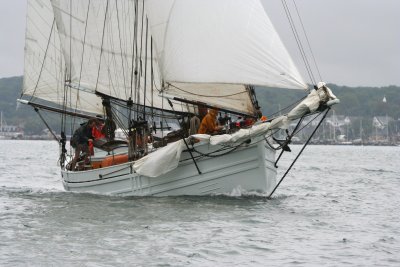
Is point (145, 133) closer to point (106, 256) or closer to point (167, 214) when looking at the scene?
point (167, 214)

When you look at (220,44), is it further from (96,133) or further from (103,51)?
(96,133)

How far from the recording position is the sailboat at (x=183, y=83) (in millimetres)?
23969

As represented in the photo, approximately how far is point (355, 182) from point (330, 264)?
95.2ft

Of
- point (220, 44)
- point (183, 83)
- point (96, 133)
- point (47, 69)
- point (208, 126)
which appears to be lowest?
point (96, 133)

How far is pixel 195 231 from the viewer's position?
67.9ft

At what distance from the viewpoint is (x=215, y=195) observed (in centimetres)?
2634

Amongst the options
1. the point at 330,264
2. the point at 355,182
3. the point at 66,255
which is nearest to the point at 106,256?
the point at 66,255

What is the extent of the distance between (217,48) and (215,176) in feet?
12.4

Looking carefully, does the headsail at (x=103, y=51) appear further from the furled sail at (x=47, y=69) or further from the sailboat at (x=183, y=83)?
the furled sail at (x=47, y=69)

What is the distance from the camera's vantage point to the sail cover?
A: 76.1 feet

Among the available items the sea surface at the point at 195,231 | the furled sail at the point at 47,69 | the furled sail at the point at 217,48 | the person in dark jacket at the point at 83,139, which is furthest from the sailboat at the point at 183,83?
the furled sail at the point at 47,69

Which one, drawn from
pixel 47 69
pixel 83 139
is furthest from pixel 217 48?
pixel 47 69

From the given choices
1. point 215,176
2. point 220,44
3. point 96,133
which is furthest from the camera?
point 96,133

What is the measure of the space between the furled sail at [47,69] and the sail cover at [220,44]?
1086 cm
